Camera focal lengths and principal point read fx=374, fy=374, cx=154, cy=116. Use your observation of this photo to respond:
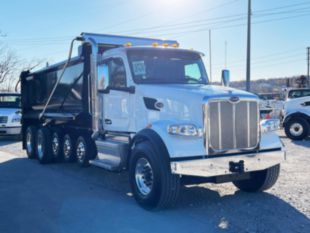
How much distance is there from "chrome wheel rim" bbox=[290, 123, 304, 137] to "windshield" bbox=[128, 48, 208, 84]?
9.06 m

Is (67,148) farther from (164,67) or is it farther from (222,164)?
(222,164)

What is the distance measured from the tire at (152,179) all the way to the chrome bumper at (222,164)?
226 millimetres

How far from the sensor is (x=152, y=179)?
19.1 feet

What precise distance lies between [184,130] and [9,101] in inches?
611

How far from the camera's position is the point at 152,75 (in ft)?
Answer: 22.5

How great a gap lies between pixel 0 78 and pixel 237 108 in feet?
164

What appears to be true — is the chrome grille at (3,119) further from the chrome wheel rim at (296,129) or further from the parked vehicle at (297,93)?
the parked vehicle at (297,93)

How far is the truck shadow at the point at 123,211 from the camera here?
5160mm

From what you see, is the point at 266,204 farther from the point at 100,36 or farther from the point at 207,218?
the point at 100,36

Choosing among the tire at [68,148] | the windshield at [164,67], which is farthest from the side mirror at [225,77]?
the tire at [68,148]

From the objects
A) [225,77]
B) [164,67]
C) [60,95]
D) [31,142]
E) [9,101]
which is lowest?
A: [31,142]

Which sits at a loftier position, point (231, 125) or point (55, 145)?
point (231, 125)

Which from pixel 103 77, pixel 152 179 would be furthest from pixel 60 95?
pixel 152 179

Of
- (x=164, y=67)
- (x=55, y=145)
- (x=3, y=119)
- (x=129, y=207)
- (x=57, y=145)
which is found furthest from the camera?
(x=3, y=119)
